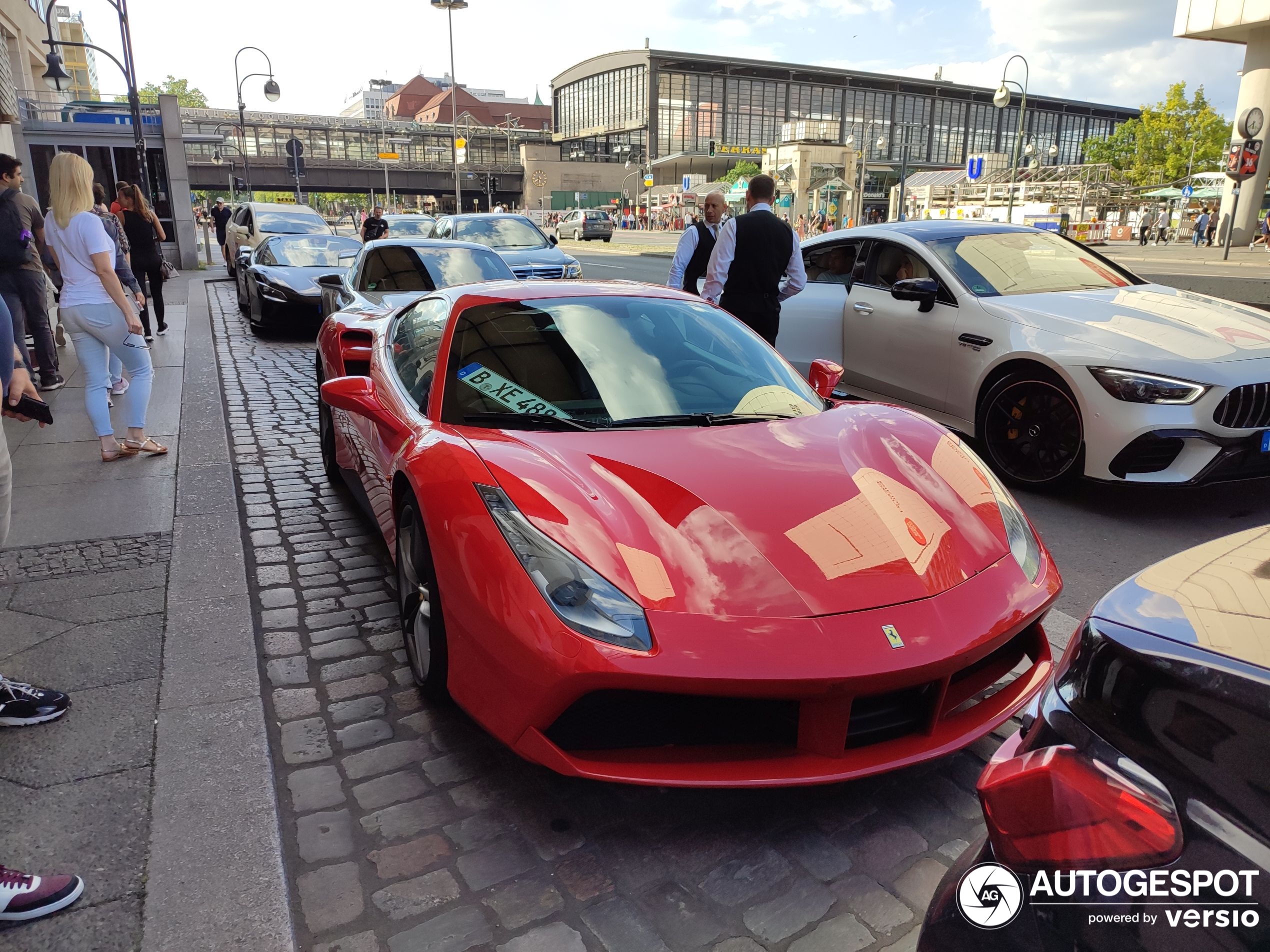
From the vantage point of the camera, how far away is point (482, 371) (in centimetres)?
335

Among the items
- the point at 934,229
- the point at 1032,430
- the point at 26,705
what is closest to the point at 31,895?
the point at 26,705

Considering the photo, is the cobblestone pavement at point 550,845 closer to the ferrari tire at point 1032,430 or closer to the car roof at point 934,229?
the ferrari tire at point 1032,430

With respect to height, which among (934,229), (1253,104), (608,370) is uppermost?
(1253,104)

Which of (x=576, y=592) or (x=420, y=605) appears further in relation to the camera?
(x=420, y=605)

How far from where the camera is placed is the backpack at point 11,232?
7406mm

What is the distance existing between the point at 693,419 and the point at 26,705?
2326 millimetres

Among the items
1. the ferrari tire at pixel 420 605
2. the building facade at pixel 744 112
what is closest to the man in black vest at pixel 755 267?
the ferrari tire at pixel 420 605

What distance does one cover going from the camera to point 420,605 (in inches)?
116

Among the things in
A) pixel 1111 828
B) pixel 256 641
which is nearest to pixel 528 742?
pixel 1111 828

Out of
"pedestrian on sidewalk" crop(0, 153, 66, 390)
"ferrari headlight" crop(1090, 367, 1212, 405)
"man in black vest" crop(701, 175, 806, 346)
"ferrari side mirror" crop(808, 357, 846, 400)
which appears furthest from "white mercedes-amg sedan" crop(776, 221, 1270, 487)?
"pedestrian on sidewalk" crop(0, 153, 66, 390)

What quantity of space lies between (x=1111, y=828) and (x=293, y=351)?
37.5ft

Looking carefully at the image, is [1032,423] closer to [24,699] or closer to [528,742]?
[528,742]

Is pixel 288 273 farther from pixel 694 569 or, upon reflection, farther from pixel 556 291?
pixel 694 569

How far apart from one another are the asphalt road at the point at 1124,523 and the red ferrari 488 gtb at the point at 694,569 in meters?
1.44
